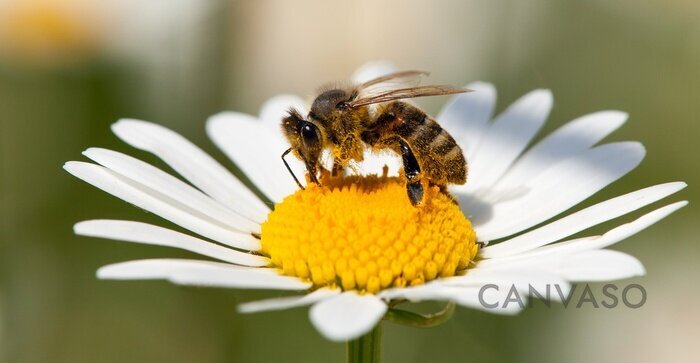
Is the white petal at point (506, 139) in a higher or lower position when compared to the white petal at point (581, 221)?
higher

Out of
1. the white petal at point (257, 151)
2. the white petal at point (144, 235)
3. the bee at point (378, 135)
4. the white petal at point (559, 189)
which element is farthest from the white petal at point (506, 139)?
the white petal at point (144, 235)

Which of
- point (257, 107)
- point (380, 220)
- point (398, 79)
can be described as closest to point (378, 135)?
point (380, 220)

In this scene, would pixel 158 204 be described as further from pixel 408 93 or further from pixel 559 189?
pixel 559 189

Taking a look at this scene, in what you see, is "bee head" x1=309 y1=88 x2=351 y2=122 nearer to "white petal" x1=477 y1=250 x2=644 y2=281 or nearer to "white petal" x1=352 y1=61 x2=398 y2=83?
"white petal" x1=477 y1=250 x2=644 y2=281

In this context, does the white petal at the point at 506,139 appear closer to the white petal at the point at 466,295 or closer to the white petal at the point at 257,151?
the white petal at the point at 257,151

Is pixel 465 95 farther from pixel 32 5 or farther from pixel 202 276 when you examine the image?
pixel 32 5

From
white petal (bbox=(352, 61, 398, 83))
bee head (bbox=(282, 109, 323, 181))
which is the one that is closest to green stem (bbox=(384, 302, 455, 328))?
bee head (bbox=(282, 109, 323, 181))

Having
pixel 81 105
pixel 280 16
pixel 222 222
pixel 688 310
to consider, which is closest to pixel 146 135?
pixel 222 222
